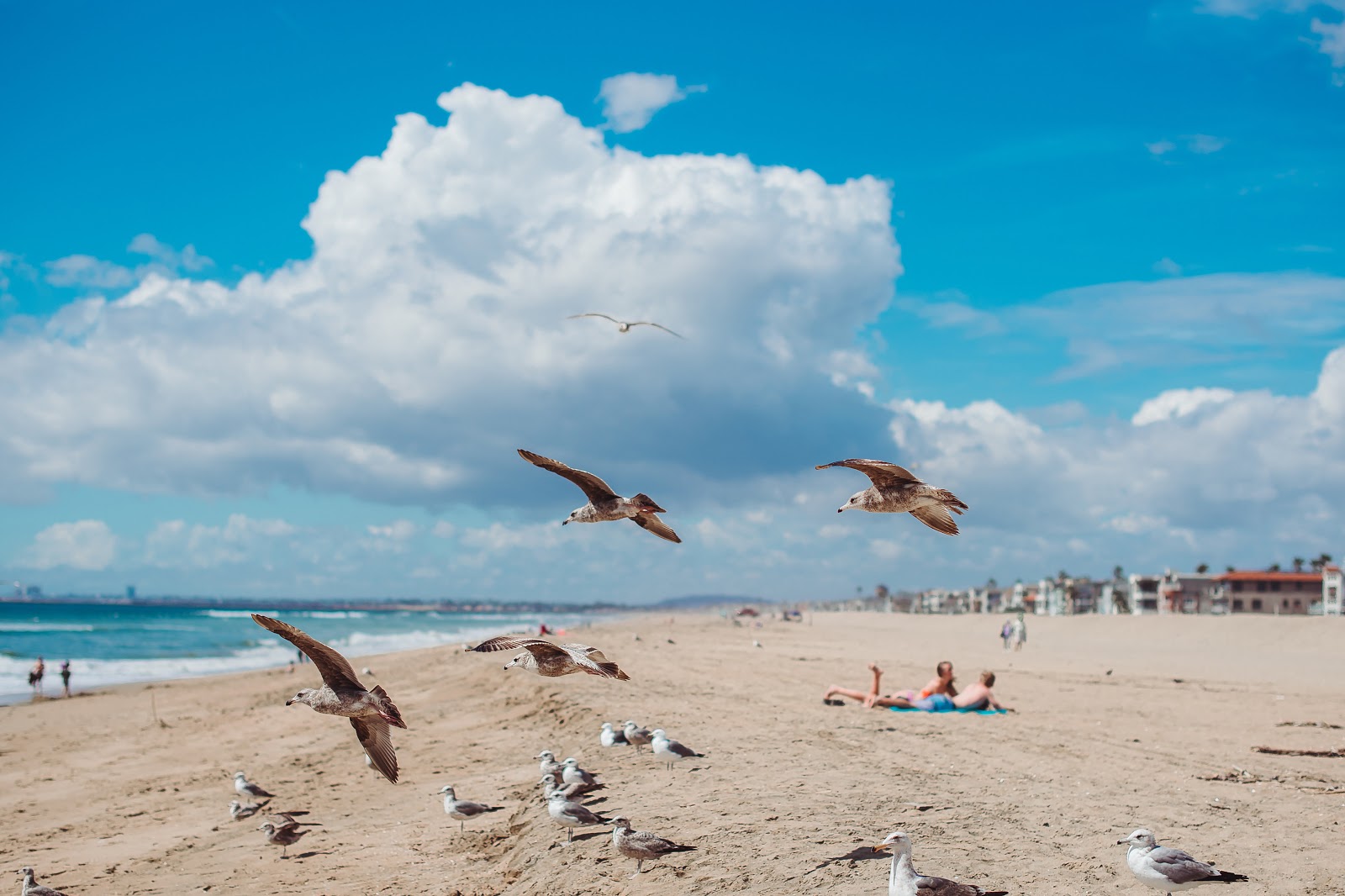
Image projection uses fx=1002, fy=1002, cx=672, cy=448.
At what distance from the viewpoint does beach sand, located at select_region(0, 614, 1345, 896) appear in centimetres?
804

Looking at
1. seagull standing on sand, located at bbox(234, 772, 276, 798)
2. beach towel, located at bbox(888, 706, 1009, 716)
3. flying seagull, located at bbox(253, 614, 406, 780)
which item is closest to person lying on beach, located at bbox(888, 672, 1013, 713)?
beach towel, located at bbox(888, 706, 1009, 716)

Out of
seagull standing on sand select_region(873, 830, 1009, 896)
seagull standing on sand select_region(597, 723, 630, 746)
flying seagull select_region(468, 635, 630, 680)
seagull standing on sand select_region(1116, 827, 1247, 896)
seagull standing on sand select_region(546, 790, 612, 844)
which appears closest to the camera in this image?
seagull standing on sand select_region(873, 830, 1009, 896)

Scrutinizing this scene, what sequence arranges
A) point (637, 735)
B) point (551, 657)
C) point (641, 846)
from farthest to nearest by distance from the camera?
point (637, 735)
point (641, 846)
point (551, 657)

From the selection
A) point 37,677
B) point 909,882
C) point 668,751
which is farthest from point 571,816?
point 37,677

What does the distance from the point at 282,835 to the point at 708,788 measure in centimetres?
463

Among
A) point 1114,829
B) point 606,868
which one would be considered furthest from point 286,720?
point 1114,829

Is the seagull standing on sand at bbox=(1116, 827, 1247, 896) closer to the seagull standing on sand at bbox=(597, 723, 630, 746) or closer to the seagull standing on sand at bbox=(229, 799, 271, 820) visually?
the seagull standing on sand at bbox=(597, 723, 630, 746)

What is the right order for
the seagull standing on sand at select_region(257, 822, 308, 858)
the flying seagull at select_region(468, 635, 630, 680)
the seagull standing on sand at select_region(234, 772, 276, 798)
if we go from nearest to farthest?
1. the flying seagull at select_region(468, 635, 630, 680)
2. the seagull standing on sand at select_region(257, 822, 308, 858)
3. the seagull standing on sand at select_region(234, 772, 276, 798)

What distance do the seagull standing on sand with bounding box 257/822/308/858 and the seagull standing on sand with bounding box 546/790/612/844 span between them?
3371mm

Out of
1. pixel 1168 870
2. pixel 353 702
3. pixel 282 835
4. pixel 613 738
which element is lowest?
pixel 282 835

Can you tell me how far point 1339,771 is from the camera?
11523mm

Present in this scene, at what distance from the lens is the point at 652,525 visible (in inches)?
340

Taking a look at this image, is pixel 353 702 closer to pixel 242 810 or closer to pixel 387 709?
pixel 387 709

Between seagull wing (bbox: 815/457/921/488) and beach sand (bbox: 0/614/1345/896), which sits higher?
seagull wing (bbox: 815/457/921/488)
